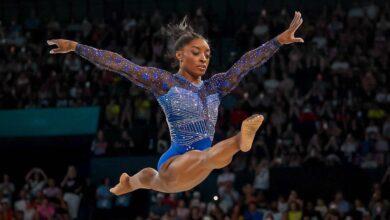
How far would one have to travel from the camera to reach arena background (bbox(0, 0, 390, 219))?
1352 centimetres

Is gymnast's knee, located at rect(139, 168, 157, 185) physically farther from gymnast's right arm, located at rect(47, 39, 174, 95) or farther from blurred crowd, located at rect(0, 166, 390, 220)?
blurred crowd, located at rect(0, 166, 390, 220)

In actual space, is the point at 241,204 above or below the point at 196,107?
below

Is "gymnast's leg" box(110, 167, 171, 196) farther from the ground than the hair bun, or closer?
closer

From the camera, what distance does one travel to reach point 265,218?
12.6 meters

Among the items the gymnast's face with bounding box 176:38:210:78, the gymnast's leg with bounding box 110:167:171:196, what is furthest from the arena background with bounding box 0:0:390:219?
the gymnast's face with bounding box 176:38:210:78

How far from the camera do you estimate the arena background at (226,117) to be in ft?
44.4

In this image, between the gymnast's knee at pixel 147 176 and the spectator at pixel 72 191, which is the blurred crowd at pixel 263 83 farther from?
the gymnast's knee at pixel 147 176

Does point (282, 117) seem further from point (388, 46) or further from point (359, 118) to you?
point (388, 46)

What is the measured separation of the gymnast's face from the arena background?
5875 mm

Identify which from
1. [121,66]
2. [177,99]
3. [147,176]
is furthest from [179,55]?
[147,176]

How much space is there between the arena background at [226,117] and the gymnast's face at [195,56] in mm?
5875

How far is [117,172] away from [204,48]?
820 cm

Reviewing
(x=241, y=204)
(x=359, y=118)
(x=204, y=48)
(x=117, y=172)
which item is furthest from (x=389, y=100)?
(x=204, y=48)

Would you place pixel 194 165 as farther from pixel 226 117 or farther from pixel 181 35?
pixel 226 117
